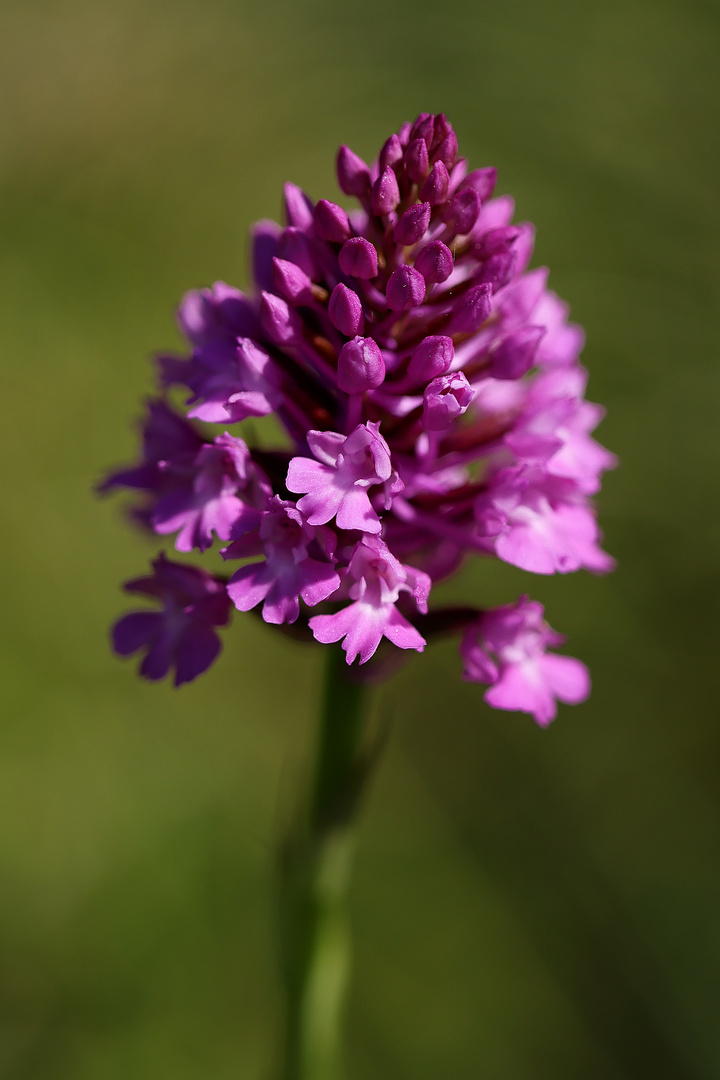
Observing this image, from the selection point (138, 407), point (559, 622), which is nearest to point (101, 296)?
point (138, 407)

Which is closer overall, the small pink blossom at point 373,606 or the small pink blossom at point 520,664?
the small pink blossom at point 373,606

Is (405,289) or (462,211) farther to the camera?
(462,211)

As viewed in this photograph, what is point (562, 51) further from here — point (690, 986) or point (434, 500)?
point (690, 986)

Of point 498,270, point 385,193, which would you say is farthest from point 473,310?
point 385,193

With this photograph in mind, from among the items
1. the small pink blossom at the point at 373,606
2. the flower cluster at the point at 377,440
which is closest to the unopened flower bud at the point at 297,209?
the flower cluster at the point at 377,440

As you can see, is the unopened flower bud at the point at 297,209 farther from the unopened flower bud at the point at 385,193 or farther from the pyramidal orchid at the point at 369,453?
the unopened flower bud at the point at 385,193

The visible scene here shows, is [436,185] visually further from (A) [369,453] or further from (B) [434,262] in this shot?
(A) [369,453]

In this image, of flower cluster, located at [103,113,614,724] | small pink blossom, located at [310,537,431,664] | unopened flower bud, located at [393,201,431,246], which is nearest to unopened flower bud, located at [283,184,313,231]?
flower cluster, located at [103,113,614,724]
